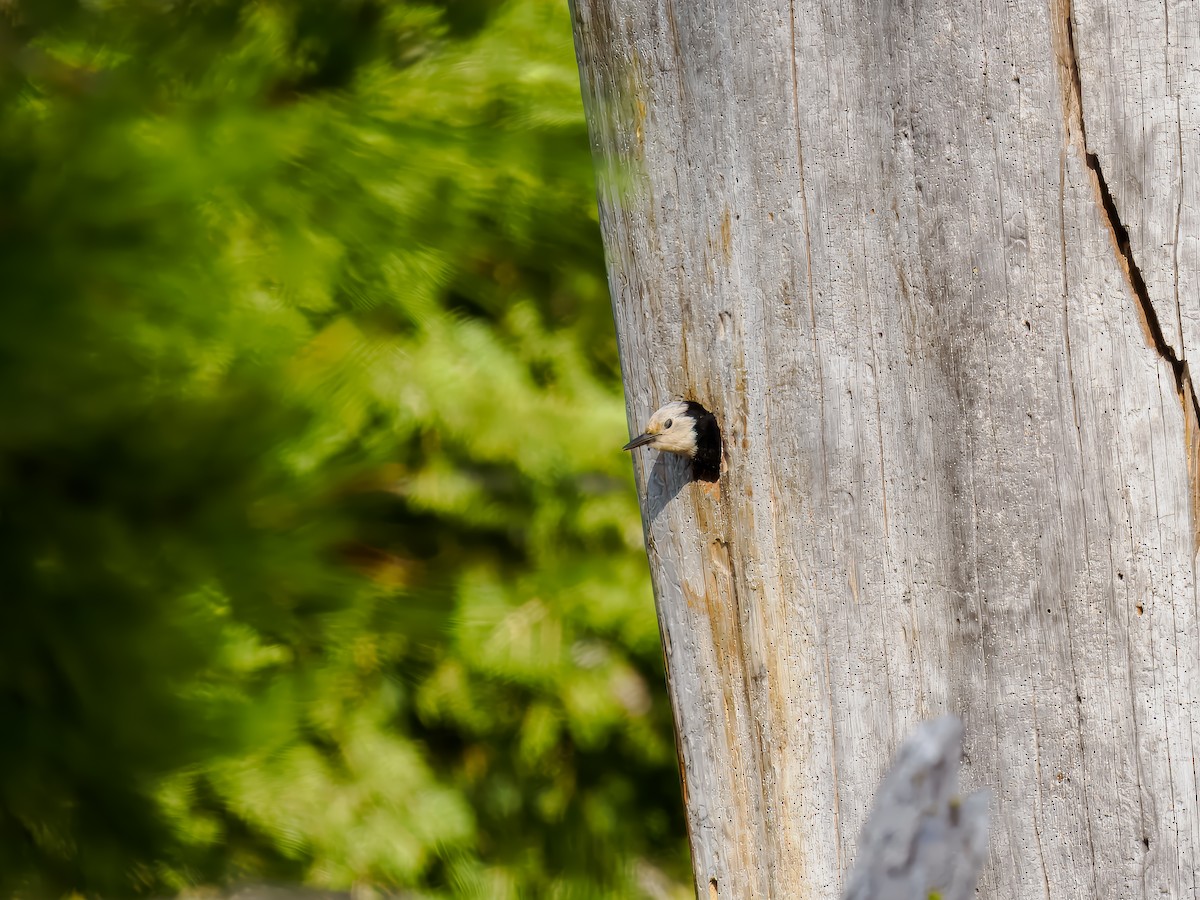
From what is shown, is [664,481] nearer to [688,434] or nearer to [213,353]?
[688,434]

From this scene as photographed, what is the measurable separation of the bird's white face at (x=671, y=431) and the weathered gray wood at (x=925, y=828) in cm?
35

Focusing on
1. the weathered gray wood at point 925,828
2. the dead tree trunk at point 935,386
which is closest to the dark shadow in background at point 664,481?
the dead tree trunk at point 935,386

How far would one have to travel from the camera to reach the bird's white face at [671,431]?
87 centimetres

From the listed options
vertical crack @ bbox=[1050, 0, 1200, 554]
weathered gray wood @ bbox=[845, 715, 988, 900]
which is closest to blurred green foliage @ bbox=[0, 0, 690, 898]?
vertical crack @ bbox=[1050, 0, 1200, 554]

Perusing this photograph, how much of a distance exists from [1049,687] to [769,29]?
64 centimetres

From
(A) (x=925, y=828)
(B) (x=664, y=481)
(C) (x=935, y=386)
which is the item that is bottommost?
(A) (x=925, y=828)

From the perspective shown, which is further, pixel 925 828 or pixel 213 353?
pixel 213 353

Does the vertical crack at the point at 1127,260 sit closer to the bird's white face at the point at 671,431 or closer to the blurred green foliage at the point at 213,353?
the bird's white face at the point at 671,431

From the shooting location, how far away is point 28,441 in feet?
3.43

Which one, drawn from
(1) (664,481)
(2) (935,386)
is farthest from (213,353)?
(2) (935,386)

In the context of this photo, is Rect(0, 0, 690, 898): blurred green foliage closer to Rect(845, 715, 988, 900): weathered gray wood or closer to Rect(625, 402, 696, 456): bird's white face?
Rect(625, 402, 696, 456): bird's white face

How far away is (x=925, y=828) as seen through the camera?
2.72 feet

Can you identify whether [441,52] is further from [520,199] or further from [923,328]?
[923,328]

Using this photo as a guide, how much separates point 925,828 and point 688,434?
1.41 ft
